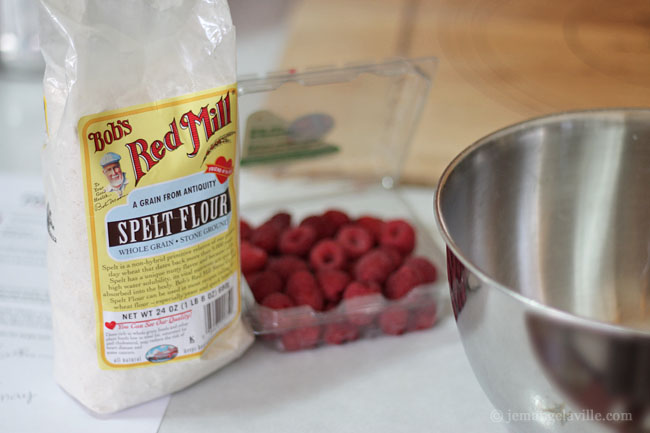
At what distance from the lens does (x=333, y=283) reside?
662mm

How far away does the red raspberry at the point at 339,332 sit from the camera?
25.5 inches

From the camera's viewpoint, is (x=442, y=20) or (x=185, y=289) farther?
(x=442, y=20)

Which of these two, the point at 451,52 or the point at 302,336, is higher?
the point at 451,52

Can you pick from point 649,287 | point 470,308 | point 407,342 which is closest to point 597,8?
point 649,287

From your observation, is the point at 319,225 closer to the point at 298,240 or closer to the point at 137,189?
the point at 298,240

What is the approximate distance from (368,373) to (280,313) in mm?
96

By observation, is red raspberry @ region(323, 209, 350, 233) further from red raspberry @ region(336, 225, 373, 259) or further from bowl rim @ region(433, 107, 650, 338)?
bowl rim @ region(433, 107, 650, 338)

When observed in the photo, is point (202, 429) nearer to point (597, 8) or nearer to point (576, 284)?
point (576, 284)

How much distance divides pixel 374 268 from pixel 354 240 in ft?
0.21

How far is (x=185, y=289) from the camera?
21.9 inches

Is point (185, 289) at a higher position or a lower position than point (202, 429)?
higher

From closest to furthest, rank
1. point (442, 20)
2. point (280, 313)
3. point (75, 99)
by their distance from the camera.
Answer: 1. point (75, 99)
2. point (280, 313)
3. point (442, 20)

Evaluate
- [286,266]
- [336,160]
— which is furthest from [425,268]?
[336,160]

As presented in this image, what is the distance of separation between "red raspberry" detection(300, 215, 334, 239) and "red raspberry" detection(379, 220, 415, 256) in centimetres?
6
